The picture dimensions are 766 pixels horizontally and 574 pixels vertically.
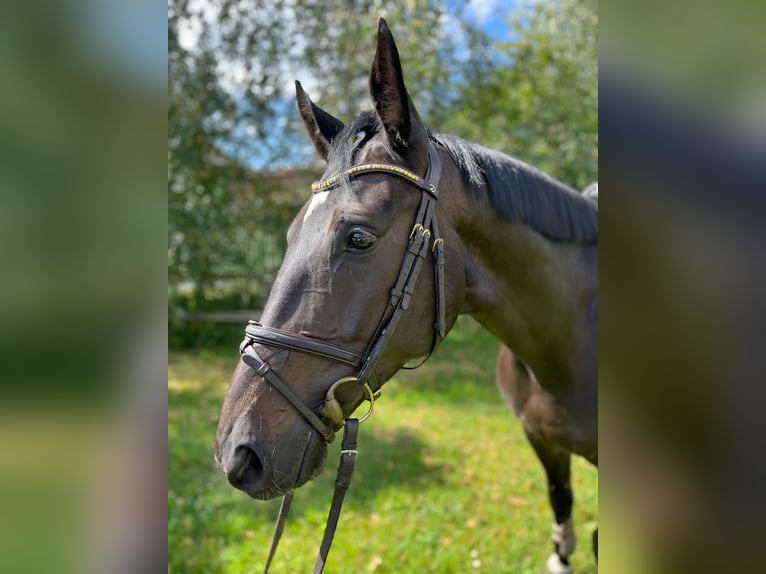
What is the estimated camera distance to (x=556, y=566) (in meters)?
3.50

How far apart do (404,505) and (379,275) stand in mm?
3471

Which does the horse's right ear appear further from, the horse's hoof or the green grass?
the horse's hoof

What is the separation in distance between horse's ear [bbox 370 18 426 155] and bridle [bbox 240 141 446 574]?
Result: 11cm

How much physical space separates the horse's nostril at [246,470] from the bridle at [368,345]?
19 centimetres

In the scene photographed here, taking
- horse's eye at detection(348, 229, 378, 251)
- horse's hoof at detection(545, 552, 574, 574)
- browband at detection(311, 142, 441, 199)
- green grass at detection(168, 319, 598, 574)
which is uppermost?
browband at detection(311, 142, 441, 199)

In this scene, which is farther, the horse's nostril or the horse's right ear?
the horse's right ear

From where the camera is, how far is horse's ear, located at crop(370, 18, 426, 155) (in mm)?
1652

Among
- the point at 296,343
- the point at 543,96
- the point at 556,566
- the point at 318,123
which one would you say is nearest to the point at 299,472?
the point at 296,343

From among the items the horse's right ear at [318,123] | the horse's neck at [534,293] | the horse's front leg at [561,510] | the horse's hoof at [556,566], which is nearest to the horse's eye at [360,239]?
the horse's neck at [534,293]

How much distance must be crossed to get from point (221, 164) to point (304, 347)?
8904mm

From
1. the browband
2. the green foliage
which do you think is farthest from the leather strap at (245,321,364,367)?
the green foliage

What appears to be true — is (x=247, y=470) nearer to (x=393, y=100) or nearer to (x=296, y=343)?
(x=296, y=343)

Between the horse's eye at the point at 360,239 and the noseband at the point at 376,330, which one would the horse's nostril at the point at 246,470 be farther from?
the horse's eye at the point at 360,239
